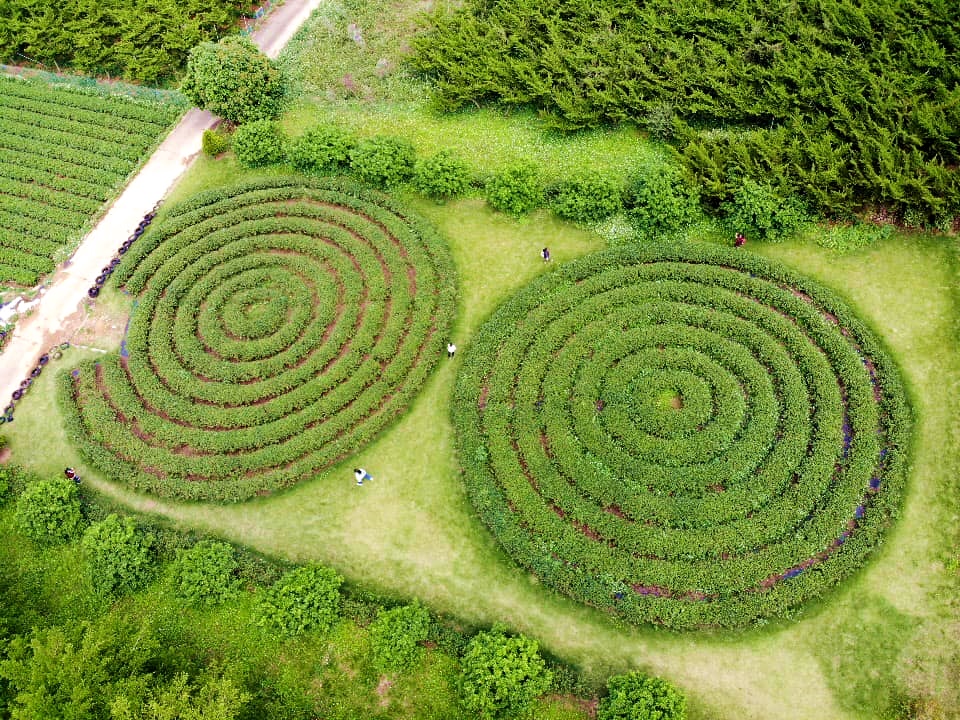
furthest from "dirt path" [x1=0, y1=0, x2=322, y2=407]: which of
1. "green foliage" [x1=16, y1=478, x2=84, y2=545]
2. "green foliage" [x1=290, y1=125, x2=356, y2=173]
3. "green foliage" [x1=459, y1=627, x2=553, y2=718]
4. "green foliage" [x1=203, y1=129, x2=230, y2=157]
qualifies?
"green foliage" [x1=459, y1=627, x2=553, y2=718]

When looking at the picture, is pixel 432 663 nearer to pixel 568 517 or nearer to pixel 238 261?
pixel 568 517

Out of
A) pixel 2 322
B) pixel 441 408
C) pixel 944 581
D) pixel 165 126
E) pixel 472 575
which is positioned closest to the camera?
pixel 944 581

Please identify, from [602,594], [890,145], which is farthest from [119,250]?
[890,145]

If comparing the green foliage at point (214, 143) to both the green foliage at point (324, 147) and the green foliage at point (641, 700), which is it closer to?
the green foliage at point (324, 147)

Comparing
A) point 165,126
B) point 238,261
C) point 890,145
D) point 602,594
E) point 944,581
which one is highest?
point 165,126

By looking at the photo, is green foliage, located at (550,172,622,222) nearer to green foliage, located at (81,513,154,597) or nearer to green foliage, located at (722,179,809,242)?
green foliage, located at (722,179,809,242)

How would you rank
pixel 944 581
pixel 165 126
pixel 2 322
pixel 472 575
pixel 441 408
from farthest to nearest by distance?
pixel 165 126 → pixel 2 322 → pixel 441 408 → pixel 472 575 → pixel 944 581

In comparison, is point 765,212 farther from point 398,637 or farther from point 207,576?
point 207,576
